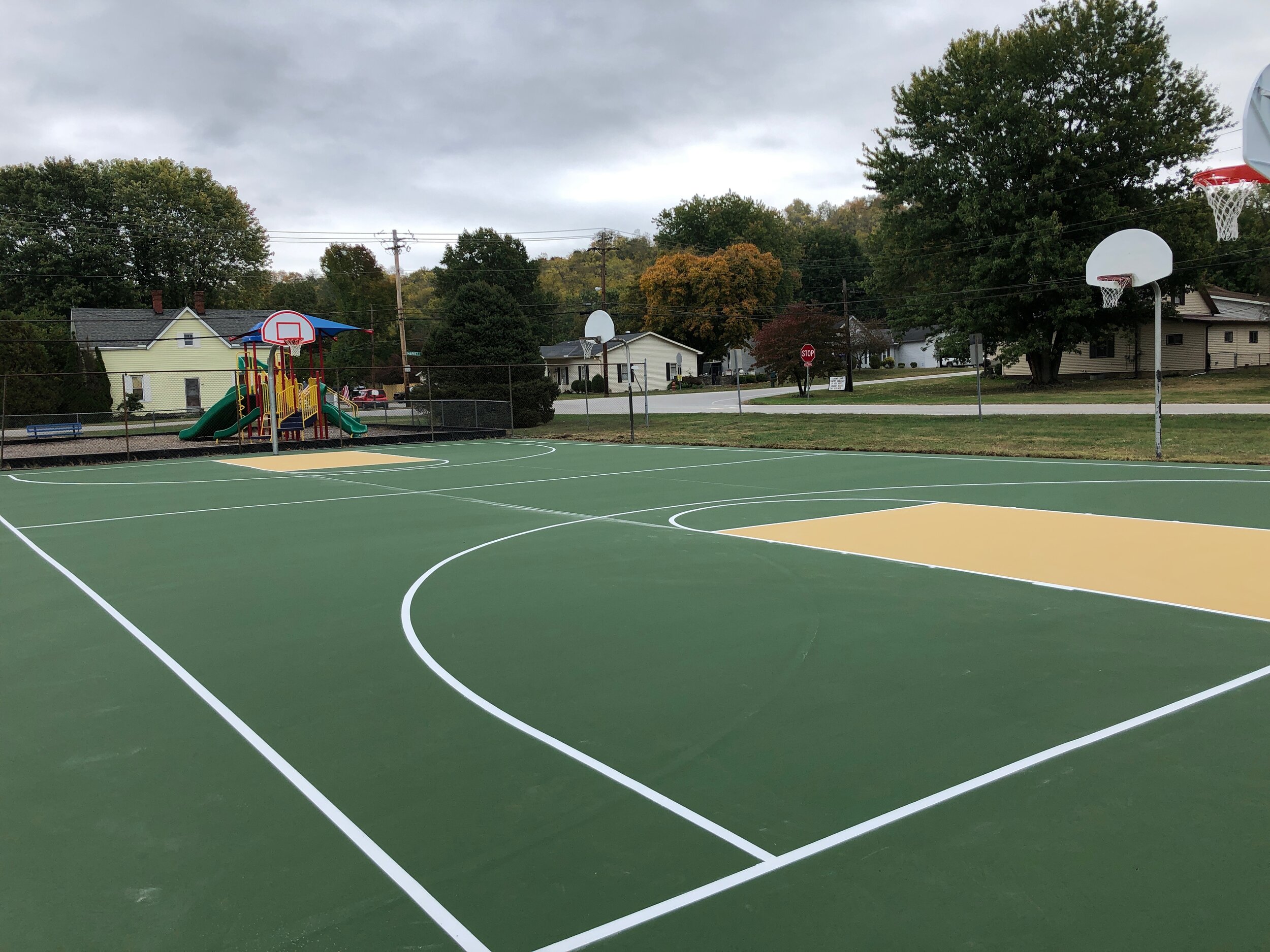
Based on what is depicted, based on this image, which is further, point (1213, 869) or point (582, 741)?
point (582, 741)

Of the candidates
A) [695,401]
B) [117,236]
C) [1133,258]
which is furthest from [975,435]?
[117,236]

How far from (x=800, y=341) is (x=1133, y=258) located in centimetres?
2792

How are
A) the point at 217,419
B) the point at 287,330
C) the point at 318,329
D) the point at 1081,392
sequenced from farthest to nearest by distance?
the point at 1081,392, the point at 318,329, the point at 217,419, the point at 287,330

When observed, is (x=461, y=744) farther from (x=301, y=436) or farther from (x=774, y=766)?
(x=301, y=436)

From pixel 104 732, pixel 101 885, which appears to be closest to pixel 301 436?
pixel 104 732

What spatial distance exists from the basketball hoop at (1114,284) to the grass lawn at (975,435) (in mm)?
2977

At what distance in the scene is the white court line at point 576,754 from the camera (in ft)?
11.0

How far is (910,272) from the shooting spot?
4453 cm

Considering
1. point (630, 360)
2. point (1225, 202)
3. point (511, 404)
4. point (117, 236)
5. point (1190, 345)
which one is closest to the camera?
point (1225, 202)

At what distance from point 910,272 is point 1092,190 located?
29.1 ft

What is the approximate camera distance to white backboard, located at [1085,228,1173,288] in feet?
53.4

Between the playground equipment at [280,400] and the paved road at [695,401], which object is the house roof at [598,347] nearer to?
the paved road at [695,401]

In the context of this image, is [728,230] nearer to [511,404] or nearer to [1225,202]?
[511,404]

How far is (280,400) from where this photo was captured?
26.8m
